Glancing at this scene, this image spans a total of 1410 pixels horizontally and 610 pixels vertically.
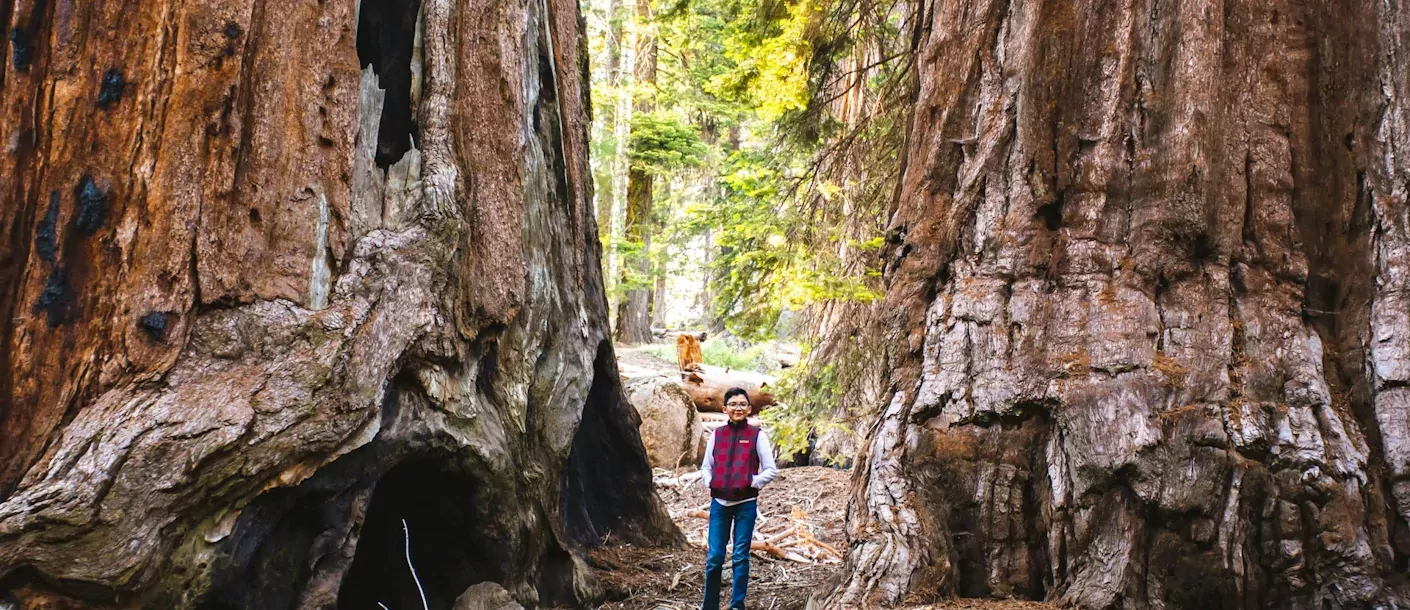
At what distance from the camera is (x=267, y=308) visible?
4375mm

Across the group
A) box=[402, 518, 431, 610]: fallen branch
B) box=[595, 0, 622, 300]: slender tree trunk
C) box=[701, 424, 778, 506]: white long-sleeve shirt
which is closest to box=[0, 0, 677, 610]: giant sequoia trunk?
box=[402, 518, 431, 610]: fallen branch

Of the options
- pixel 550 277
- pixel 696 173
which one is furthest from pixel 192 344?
pixel 696 173

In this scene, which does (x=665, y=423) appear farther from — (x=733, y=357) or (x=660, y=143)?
(x=660, y=143)

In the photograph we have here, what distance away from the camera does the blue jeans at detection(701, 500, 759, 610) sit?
6137mm

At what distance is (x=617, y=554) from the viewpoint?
23.7ft

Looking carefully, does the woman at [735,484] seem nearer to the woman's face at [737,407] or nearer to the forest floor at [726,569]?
the woman's face at [737,407]

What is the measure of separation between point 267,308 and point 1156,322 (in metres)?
4.69

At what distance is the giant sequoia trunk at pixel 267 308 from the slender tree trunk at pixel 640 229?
13853 mm

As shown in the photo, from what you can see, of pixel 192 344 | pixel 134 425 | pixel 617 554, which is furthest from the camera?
pixel 617 554

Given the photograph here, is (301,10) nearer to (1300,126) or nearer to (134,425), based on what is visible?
(134,425)

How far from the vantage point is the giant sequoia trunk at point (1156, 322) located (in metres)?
4.47

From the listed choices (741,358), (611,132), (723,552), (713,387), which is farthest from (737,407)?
(611,132)

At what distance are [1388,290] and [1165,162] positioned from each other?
4.31ft

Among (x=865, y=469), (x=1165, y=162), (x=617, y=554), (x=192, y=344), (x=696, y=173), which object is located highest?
(x=696, y=173)
